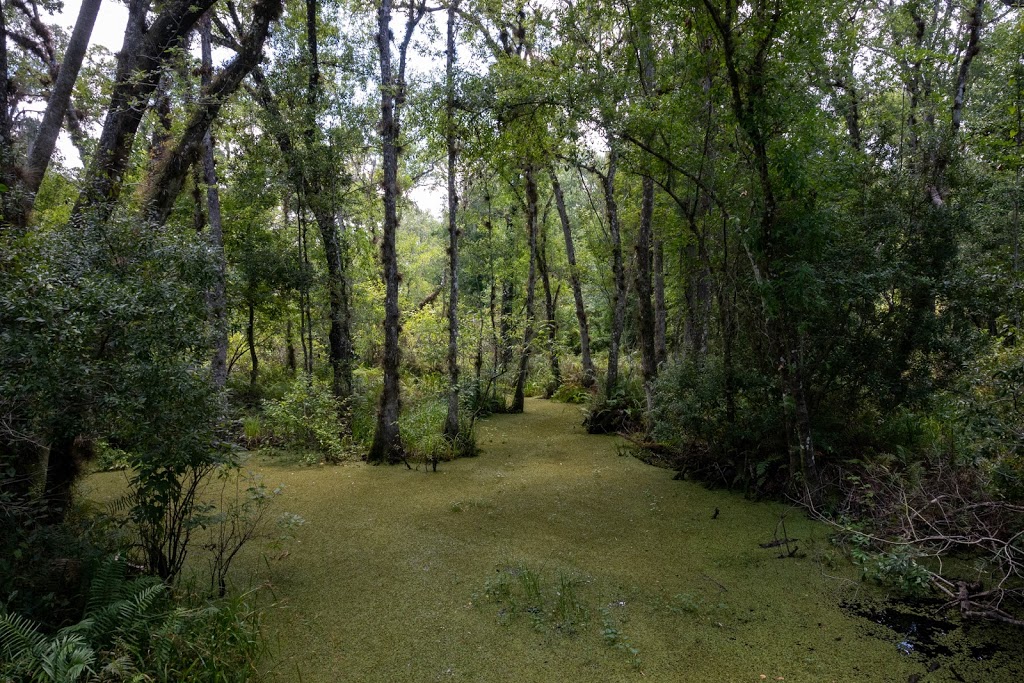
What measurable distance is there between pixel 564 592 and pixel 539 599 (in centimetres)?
17

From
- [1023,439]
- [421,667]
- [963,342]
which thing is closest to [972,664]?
[1023,439]

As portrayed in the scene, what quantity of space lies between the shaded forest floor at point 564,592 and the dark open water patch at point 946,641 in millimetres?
15

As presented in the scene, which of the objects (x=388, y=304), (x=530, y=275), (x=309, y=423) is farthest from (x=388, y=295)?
(x=530, y=275)

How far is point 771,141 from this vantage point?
4.51m

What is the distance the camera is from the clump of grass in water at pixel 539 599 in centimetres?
315

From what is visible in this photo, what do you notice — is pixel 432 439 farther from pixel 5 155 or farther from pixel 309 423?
pixel 5 155

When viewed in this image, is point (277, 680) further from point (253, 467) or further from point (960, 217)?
point (960, 217)

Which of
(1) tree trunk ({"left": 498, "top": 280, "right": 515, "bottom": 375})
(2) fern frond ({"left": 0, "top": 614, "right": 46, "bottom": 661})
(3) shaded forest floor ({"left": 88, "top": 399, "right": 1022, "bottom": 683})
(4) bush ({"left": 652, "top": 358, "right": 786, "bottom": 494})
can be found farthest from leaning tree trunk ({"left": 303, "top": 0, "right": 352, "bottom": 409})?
(2) fern frond ({"left": 0, "top": 614, "right": 46, "bottom": 661})

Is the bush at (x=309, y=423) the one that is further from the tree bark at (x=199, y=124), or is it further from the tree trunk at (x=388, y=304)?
the tree bark at (x=199, y=124)

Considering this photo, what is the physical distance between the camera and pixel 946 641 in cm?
290

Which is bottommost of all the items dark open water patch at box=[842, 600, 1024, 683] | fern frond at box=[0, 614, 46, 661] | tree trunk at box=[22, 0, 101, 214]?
dark open water patch at box=[842, 600, 1024, 683]

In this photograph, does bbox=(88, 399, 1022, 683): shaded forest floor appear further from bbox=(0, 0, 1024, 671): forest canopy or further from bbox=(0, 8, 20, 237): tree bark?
bbox=(0, 8, 20, 237): tree bark

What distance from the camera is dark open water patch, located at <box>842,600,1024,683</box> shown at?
261cm

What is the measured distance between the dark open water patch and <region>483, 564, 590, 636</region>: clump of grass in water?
1.75 m
